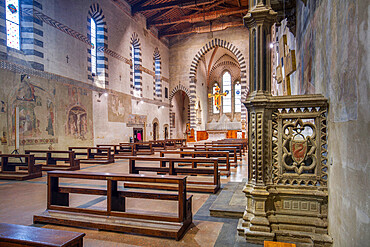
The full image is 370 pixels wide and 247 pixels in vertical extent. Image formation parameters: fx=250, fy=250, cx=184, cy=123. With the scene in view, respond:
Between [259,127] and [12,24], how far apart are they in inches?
406

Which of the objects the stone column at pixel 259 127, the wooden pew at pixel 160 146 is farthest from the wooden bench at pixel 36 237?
the wooden pew at pixel 160 146

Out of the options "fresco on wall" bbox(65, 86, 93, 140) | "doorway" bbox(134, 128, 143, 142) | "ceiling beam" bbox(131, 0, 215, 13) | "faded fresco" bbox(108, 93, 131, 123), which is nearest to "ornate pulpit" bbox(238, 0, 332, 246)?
"fresco on wall" bbox(65, 86, 93, 140)

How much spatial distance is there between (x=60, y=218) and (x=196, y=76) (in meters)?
19.0

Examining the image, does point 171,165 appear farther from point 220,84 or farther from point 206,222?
point 220,84

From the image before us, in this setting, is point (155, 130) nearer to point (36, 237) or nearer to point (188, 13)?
point (188, 13)

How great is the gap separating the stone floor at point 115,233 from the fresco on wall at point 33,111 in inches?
158

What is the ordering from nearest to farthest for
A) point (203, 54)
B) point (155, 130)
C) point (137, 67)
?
1. point (137, 67)
2. point (155, 130)
3. point (203, 54)

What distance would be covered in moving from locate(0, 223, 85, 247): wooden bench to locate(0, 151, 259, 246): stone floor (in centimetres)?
108

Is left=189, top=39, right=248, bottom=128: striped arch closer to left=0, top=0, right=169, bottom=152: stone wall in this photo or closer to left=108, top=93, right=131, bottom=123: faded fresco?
left=0, top=0, right=169, bottom=152: stone wall

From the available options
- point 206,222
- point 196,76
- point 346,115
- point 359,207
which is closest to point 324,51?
point 346,115

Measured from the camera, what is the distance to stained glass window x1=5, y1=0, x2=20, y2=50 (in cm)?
900

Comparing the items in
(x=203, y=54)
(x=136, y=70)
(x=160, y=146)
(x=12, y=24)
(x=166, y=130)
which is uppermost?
(x=203, y=54)

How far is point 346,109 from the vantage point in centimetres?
202

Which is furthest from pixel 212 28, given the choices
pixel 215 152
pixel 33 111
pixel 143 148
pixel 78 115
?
pixel 215 152
